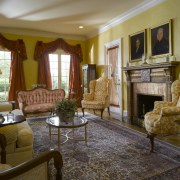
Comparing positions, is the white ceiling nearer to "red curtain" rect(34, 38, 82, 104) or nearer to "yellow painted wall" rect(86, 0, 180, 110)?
"yellow painted wall" rect(86, 0, 180, 110)

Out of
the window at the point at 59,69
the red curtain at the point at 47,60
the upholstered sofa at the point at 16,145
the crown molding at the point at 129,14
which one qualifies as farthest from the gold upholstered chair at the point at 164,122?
the window at the point at 59,69

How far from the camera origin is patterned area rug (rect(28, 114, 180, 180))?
225cm

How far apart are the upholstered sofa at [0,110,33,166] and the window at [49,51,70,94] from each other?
5.04 m

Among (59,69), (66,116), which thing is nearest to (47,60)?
(59,69)

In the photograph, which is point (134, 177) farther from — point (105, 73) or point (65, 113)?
point (105, 73)

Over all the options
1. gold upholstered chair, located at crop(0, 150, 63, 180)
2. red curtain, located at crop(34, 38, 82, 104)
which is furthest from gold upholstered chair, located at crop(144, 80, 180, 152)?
red curtain, located at crop(34, 38, 82, 104)

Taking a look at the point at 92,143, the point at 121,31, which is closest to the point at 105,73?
the point at 121,31

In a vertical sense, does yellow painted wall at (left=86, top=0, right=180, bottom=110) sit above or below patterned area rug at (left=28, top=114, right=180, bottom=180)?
above

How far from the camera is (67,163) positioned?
2.56m

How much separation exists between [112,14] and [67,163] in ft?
13.8

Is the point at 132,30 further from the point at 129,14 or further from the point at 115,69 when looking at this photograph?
the point at 115,69

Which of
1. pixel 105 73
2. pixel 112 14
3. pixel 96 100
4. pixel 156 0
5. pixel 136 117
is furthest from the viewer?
pixel 105 73

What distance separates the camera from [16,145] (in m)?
2.33

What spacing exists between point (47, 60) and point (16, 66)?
1116 millimetres
